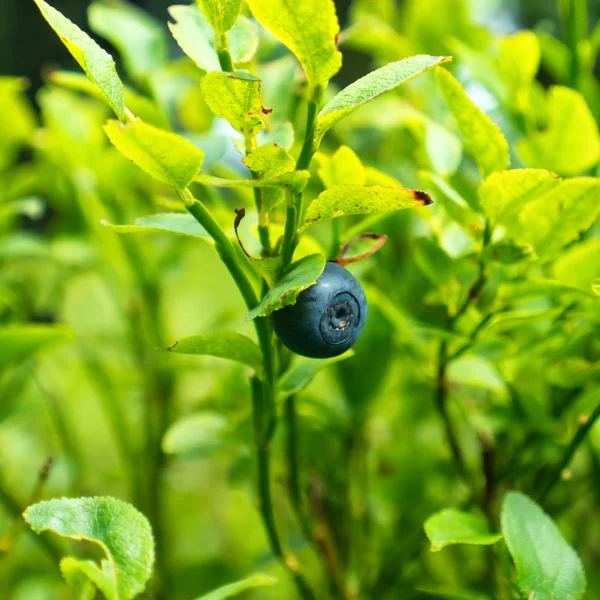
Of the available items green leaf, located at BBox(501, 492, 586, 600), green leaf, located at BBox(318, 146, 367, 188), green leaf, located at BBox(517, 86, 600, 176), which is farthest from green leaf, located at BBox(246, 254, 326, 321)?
green leaf, located at BBox(517, 86, 600, 176)

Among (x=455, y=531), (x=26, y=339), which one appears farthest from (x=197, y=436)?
(x=455, y=531)

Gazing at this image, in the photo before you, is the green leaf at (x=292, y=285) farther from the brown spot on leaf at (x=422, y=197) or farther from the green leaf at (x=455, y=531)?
the green leaf at (x=455, y=531)

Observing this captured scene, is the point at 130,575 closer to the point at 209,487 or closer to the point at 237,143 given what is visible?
the point at 237,143

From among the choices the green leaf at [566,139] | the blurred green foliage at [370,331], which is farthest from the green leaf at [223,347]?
the green leaf at [566,139]

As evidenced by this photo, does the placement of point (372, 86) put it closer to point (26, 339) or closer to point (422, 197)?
point (422, 197)

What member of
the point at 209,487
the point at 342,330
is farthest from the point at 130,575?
the point at 209,487

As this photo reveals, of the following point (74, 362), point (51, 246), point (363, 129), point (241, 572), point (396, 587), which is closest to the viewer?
point (396, 587)
